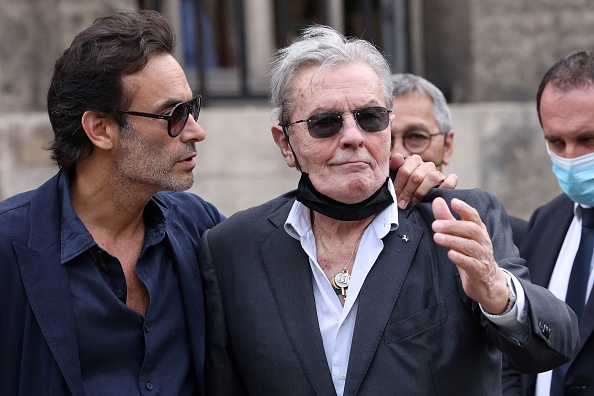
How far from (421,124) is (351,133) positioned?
1533 mm

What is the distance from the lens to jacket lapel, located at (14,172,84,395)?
3.11 meters

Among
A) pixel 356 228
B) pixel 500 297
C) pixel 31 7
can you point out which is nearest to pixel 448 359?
pixel 500 297

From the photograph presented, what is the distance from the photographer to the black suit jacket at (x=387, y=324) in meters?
2.98

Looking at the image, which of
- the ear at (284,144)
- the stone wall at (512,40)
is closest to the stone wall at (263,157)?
the stone wall at (512,40)

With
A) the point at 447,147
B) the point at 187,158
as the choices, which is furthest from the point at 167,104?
→ the point at 447,147

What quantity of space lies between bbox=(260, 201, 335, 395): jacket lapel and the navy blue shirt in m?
0.37

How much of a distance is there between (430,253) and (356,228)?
0.26 meters

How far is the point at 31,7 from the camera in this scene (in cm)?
693

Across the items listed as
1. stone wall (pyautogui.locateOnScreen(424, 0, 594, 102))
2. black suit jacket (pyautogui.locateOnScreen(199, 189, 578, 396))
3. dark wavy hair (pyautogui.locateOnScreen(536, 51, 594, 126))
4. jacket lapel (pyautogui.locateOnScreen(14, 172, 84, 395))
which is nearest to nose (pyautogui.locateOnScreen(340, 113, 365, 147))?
black suit jacket (pyautogui.locateOnScreen(199, 189, 578, 396))

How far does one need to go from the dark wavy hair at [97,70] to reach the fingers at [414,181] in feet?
3.04

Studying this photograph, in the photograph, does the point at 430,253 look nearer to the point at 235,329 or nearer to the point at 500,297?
the point at 500,297

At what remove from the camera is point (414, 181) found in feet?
10.9

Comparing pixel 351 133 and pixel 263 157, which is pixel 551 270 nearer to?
pixel 351 133

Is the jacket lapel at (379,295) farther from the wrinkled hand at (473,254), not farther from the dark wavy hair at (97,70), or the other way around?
the dark wavy hair at (97,70)
